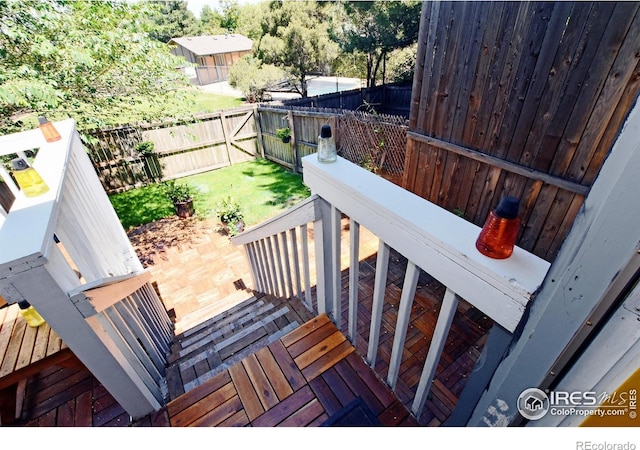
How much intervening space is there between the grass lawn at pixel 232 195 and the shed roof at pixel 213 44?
65.4 ft

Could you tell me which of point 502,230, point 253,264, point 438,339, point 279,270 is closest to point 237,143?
point 253,264

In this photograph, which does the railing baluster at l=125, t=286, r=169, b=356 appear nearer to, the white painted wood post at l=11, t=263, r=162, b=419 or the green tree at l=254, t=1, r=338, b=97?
the white painted wood post at l=11, t=263, r=162, b=419

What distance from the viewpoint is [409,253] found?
34.3 inches

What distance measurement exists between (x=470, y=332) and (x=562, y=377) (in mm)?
1888

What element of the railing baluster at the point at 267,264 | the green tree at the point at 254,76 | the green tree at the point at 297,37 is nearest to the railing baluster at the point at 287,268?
the railing baluster at the point at 267,264

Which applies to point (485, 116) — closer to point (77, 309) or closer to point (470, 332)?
point (470, 332)

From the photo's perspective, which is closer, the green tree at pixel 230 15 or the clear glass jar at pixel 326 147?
the clear glass jar at pixel 326 147

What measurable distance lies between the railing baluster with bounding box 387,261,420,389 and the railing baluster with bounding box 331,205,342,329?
36 cm

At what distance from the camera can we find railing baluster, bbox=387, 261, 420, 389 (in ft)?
3.04

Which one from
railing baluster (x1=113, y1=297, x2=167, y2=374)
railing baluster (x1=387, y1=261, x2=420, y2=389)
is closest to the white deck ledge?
railing baluster (x1=113, y1=297, x2=167, y2=374)

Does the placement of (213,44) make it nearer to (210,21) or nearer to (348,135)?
(210,21)

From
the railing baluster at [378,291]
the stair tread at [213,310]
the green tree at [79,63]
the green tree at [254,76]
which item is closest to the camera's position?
the railing baluster at [378,291]

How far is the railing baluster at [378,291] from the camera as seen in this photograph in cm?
104

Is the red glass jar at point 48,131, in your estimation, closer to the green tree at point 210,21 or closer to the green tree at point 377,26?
the green tree at point 377,26
